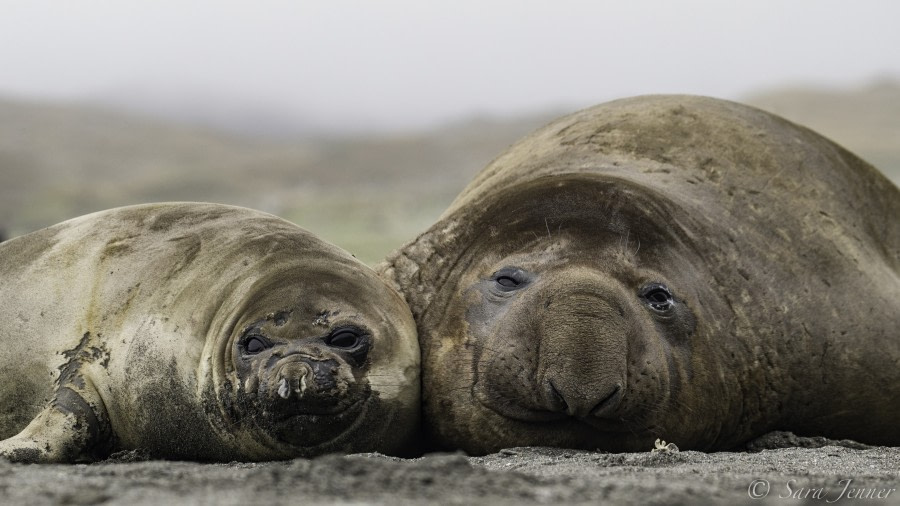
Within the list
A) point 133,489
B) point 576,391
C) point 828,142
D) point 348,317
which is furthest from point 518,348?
point 828,142

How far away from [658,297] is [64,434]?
283 cm

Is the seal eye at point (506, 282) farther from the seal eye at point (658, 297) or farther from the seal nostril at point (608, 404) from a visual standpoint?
the seal nostril at point (608, 404)

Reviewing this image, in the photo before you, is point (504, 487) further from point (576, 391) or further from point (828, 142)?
point (828, 142)

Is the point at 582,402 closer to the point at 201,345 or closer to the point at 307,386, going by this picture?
the point at 307,386

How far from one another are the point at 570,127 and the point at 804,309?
7.46ft

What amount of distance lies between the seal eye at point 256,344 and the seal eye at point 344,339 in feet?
0.90

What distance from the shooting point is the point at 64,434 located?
5.65 m

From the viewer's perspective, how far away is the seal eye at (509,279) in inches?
238

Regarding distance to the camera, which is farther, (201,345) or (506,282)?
(506,282)

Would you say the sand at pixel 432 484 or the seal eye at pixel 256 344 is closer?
the sand at pixel 432 484

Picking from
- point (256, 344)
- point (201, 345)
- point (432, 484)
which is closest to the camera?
point (432, 484)

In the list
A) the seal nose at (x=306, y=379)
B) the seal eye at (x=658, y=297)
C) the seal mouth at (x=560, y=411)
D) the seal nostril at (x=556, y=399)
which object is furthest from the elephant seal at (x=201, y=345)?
the seal eye at (x=658, y=297)

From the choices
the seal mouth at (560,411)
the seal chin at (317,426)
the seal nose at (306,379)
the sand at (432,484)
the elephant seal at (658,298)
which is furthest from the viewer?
the elephant seal at (658,298)

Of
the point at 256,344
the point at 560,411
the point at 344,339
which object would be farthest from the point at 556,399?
the point at 256,344
